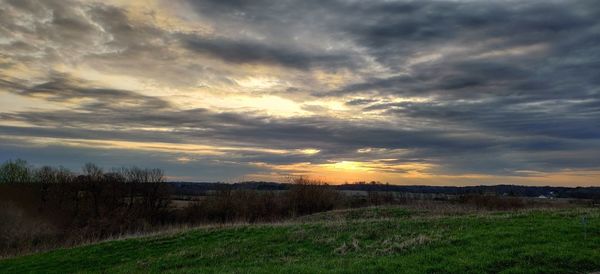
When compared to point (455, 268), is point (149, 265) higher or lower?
lower

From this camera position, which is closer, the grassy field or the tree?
the grassy field

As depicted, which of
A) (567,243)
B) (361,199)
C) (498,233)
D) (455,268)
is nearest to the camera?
(455,268)

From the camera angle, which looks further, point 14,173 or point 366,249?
point 14,173

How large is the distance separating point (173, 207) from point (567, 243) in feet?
215

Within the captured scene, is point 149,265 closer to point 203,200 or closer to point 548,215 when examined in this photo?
point 548,215

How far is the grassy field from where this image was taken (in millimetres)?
12484

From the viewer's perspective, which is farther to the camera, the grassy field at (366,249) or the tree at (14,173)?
the tree at (14,173)

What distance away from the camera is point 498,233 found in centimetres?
1595

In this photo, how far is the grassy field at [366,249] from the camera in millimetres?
12484

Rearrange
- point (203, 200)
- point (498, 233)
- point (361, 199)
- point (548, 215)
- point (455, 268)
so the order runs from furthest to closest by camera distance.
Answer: point (361, 199), point (203, 200), point (548, 215), point (498, 233), point (455, 268)

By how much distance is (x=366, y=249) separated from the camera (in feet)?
54.5

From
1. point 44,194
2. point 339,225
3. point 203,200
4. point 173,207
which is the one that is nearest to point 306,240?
point 339,225

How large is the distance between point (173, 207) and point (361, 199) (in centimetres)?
3134

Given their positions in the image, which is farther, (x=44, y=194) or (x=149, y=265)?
(x=44, y=194)
